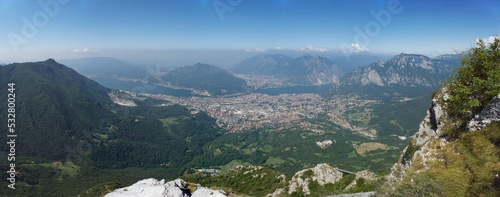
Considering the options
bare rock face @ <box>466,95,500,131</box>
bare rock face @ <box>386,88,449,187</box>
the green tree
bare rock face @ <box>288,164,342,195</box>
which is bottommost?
bare rock face @ <box>288,164,342,195</box>

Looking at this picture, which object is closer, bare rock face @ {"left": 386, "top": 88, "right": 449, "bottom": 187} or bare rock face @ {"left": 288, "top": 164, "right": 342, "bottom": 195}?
bare rock face @ {"left": 386, "top": 88, "right": 449, "bottom": 187}

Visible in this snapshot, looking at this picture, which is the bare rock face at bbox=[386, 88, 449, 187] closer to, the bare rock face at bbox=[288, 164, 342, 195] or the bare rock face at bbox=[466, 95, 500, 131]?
the bare rock face at bbox=[466, 95, 500, 131]

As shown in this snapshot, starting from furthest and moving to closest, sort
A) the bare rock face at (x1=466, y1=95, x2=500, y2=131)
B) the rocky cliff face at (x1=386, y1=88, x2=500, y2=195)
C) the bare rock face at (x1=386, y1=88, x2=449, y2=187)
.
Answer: the bare rock face at (x1=386, y1=88, x2=449, y2=187)
the bare rock face at (x1=466, y1=95, x2=500, y2=131)
the rocky cliff face at (x1=386, y1=88, x2=500, y2=195)

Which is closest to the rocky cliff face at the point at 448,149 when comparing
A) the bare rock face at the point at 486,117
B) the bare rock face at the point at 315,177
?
the bare rock face at the point at 486,117

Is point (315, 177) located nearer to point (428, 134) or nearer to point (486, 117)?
point (428, 134)

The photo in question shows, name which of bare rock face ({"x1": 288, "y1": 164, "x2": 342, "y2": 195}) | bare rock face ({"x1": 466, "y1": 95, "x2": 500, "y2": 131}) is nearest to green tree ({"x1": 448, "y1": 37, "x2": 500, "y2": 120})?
bare rock face ({"x1": 466, "y1": 95, "x2": 500, "y2": 131})

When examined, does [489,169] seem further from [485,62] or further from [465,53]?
[465,53]

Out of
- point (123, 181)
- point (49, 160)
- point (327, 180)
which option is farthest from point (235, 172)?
point (49, 160)
